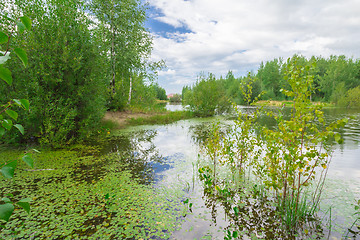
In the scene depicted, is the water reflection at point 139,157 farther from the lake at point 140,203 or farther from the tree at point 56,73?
the tree at point 56,73

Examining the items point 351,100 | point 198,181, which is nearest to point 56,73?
point 198,181

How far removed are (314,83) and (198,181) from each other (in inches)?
2338

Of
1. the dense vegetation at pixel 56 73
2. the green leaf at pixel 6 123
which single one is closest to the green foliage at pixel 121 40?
the dense vegetation at pixel 56 73

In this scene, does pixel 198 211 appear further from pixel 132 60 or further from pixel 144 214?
pixel 132 60

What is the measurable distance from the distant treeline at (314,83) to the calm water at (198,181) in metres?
2.25

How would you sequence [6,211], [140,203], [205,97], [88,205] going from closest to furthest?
[6,211]
[88,205]
[140,203]
[205,97]

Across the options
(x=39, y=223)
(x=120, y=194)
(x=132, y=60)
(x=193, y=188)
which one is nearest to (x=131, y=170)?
(x=120, y=194)

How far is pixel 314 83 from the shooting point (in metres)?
49.6

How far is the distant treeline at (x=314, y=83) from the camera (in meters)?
6.01

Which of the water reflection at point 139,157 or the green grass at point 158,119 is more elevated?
the green grass at point 158,119

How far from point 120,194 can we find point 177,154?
3.22 meters

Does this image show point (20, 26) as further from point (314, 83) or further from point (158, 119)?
point (314, 83)

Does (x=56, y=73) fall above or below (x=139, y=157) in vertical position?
above

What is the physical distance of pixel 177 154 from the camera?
688 centimetres
